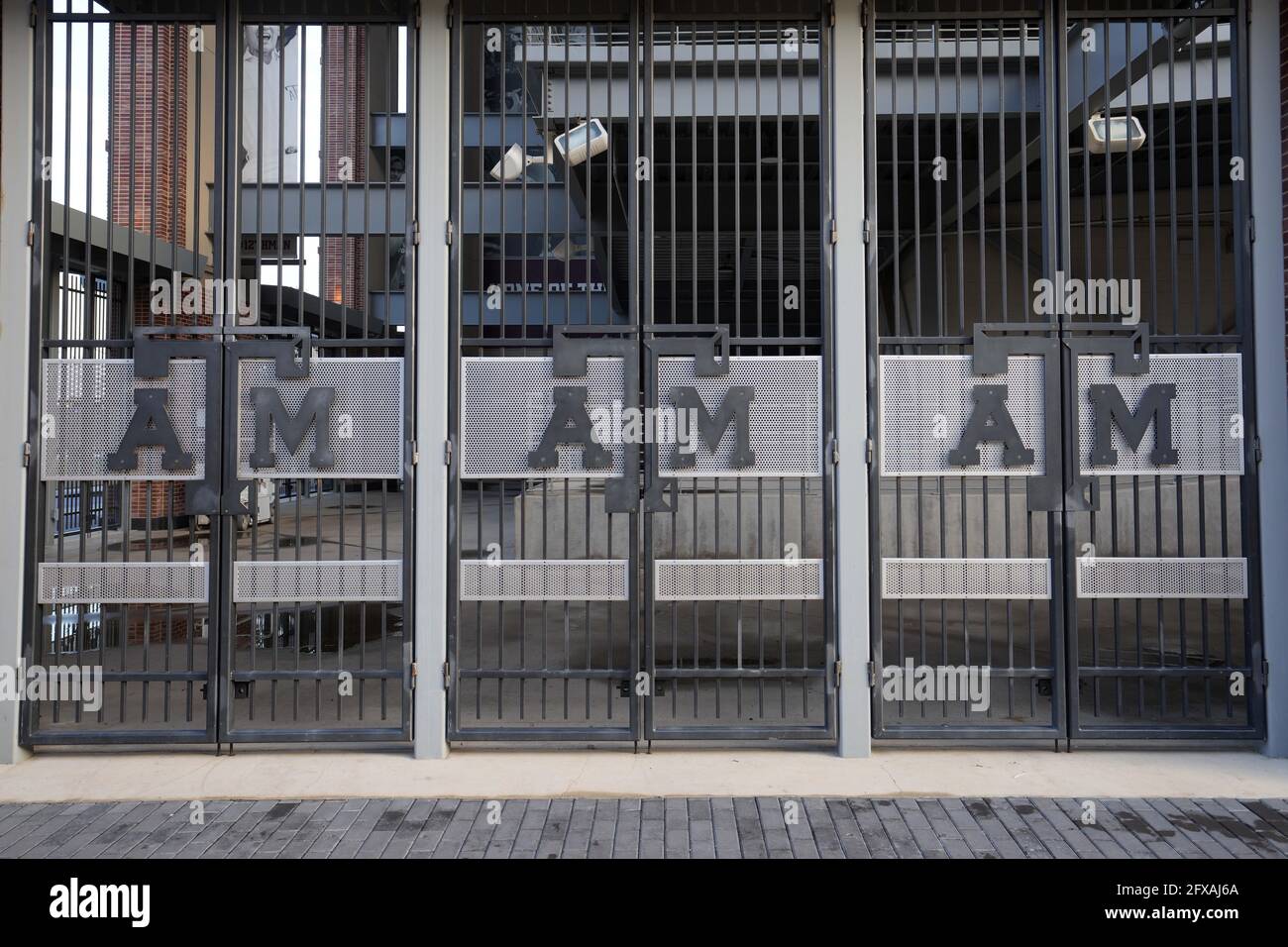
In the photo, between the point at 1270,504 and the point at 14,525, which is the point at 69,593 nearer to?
the point at 14,525

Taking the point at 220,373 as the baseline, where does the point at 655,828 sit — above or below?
below

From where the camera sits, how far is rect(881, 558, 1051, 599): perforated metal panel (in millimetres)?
5398

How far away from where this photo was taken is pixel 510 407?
17.8ft

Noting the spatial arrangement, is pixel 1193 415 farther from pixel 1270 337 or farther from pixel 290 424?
pixel 290 424

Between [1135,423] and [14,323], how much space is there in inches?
270

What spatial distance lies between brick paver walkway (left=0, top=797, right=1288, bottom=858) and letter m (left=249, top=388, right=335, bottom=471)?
6.48ft

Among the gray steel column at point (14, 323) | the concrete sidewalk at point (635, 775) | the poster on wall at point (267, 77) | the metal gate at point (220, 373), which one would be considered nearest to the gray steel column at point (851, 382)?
the concrete sidewalk at point (635, 775)

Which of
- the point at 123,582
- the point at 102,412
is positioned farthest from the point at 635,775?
the point at 102,412

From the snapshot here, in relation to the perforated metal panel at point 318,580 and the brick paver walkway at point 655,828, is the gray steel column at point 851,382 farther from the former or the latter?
the perforated metal panel at point 318,580

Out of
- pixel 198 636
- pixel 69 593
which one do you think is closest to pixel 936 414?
pixel 69 593

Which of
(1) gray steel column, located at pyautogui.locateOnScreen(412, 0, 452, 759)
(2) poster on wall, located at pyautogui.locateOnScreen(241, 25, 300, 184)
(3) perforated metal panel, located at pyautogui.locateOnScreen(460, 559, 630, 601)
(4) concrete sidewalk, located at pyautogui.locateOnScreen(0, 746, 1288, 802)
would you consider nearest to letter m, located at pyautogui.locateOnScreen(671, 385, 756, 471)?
(3) perforated metal panel, located at pyautogui.locateOnScreen(460, 559, 630, 601)

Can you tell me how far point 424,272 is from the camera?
5.38m

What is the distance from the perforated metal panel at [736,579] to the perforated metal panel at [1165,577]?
1658 millimetres

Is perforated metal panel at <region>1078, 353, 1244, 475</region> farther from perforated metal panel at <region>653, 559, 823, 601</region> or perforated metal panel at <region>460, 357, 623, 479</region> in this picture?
perforated metal panel at <region>460, 357, 623, 479</region>
